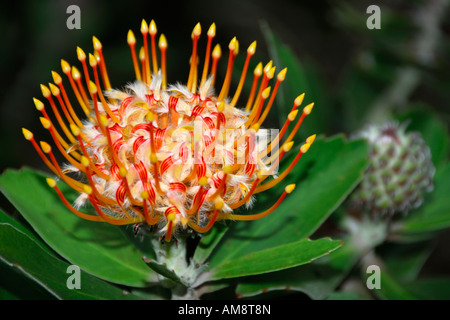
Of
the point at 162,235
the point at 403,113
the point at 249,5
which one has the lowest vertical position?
the point at 162,235

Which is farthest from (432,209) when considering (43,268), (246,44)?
(246,44)

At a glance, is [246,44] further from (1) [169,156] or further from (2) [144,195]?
(2) [144,195]

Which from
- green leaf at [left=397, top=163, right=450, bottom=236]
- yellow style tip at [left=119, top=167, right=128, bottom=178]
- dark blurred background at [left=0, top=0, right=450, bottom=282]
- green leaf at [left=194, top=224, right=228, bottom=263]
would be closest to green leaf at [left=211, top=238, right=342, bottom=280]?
green leaf at [left=194, top=224, right=228, bottom=263]

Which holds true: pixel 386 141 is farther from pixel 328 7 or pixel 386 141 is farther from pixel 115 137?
pixel 328 7

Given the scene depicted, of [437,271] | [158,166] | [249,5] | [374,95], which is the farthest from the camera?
[249,5]

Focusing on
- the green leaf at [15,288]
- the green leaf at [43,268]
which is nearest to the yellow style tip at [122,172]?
the green leaf at [43,268]

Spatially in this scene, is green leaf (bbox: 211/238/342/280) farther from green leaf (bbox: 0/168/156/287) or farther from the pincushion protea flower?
green leaf (bbox: 0/168/156/287)

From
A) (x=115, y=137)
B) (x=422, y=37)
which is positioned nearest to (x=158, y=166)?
(x=115, y=137)

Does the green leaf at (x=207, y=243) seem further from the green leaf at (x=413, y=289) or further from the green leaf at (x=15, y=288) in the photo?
the green leaf at (x=413, y=289)
